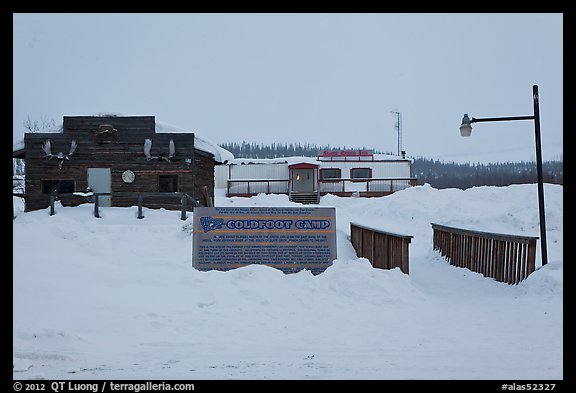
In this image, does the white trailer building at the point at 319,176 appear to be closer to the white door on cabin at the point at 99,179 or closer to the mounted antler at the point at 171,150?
the mounted antler at the point at 171,150

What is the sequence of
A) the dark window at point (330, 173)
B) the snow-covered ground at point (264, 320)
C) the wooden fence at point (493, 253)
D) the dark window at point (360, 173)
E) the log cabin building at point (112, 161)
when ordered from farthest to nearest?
the dark window at point (360, 173) < the dark window at point (330, 173) < the log cabin building at point (112, 161) < the wooden fence at point (493, 253) < the snow-covered ground at point (264, 320)

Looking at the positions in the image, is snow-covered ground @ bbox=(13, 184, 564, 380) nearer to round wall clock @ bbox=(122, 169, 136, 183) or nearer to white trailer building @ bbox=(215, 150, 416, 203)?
round wall clock @ bbox=(122, 169, 136, 183)

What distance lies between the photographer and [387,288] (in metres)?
8.80

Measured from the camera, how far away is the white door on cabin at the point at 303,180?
3822cm

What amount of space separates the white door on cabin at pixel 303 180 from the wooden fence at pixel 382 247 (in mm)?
23694

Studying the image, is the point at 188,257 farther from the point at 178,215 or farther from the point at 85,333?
the point at 178,215

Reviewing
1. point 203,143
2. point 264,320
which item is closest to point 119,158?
point 203,143

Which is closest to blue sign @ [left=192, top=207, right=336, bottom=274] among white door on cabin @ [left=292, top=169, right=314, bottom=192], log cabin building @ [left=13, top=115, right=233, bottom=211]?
log cabin building @ [left=13, top=115, right=233, bottom=211]

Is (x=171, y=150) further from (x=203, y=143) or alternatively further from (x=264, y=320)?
(x=264, y=320)

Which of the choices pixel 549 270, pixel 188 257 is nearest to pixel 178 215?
pixel 188 257

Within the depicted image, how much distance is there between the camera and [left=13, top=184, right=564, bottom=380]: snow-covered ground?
504cm

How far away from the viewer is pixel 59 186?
22.1 metres

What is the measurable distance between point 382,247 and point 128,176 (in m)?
15.3

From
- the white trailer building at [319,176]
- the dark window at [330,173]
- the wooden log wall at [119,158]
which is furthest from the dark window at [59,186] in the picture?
the dark window at [330,173]
